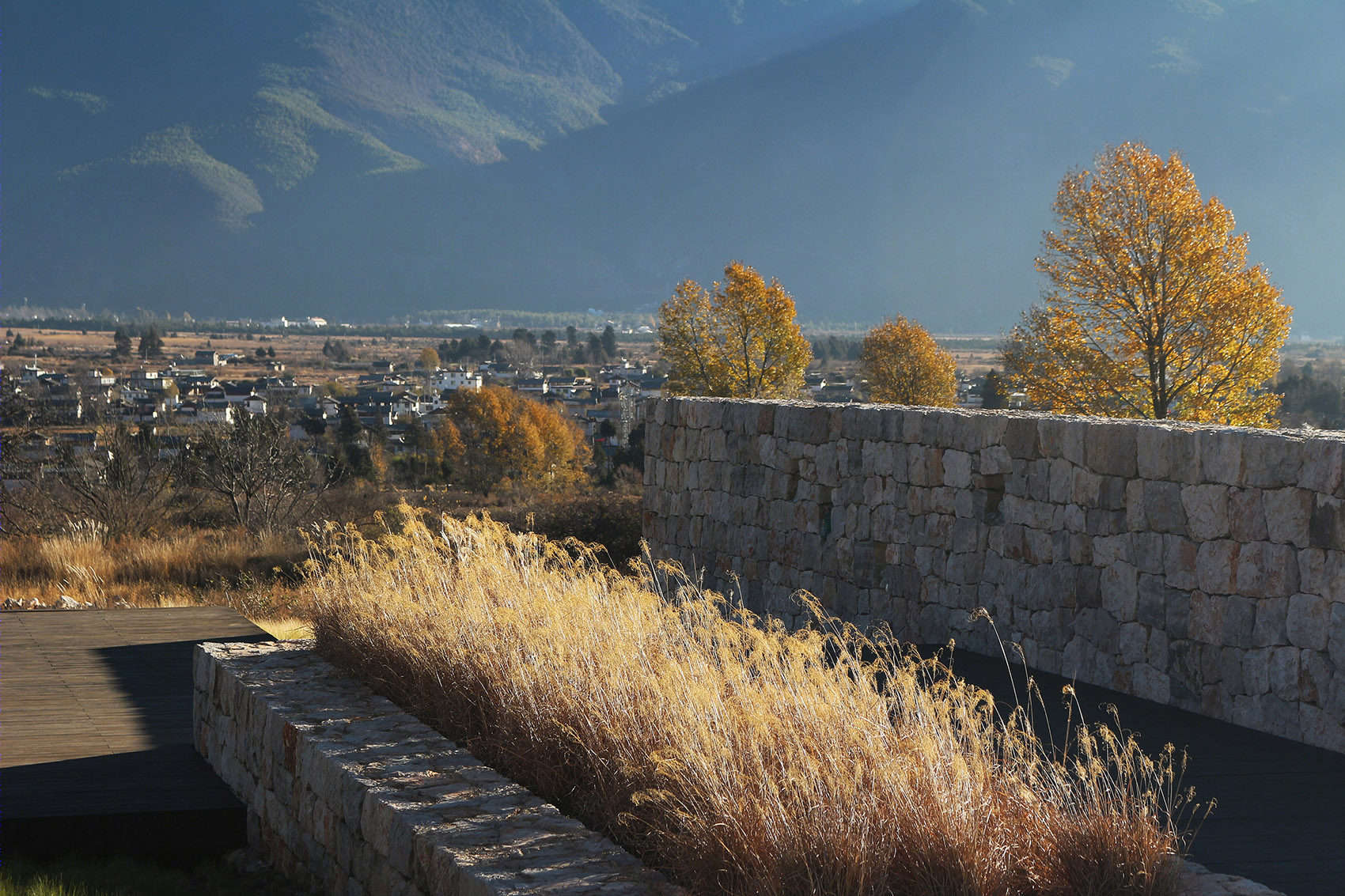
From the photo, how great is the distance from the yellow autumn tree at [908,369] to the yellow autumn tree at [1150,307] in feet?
90.5

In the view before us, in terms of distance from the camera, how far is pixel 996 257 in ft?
545

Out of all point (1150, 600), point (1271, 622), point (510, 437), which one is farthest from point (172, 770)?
point (510, 437)

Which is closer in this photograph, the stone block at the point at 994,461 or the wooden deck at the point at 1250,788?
the wooden deck at the point at 1250,788

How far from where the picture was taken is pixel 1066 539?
6.79m

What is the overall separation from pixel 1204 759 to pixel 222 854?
187 inches

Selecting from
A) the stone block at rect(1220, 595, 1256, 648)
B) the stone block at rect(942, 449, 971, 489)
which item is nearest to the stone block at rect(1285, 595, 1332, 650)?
the stone block at rect(1220, 595, 1256, 648)

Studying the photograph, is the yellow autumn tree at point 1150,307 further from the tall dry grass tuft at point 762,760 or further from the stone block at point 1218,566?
the tall dry grass tuft at point 762,760

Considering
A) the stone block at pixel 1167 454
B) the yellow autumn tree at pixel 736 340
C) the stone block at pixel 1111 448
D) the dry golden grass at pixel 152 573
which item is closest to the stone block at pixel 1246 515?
the stone block at pixel 1167 454

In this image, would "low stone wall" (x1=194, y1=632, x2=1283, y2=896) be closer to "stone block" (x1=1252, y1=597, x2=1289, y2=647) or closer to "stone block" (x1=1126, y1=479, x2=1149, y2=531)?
"stone block" (x1=1252, y1=597, x2=1289, y2=647)

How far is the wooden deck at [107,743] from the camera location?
534cm

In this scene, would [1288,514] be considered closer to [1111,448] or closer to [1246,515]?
[1246,515]

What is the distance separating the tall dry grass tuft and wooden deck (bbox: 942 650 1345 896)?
0.81 ft

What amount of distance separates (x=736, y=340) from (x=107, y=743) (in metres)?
40.4

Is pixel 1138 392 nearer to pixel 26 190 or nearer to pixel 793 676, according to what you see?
pixel 793 676
